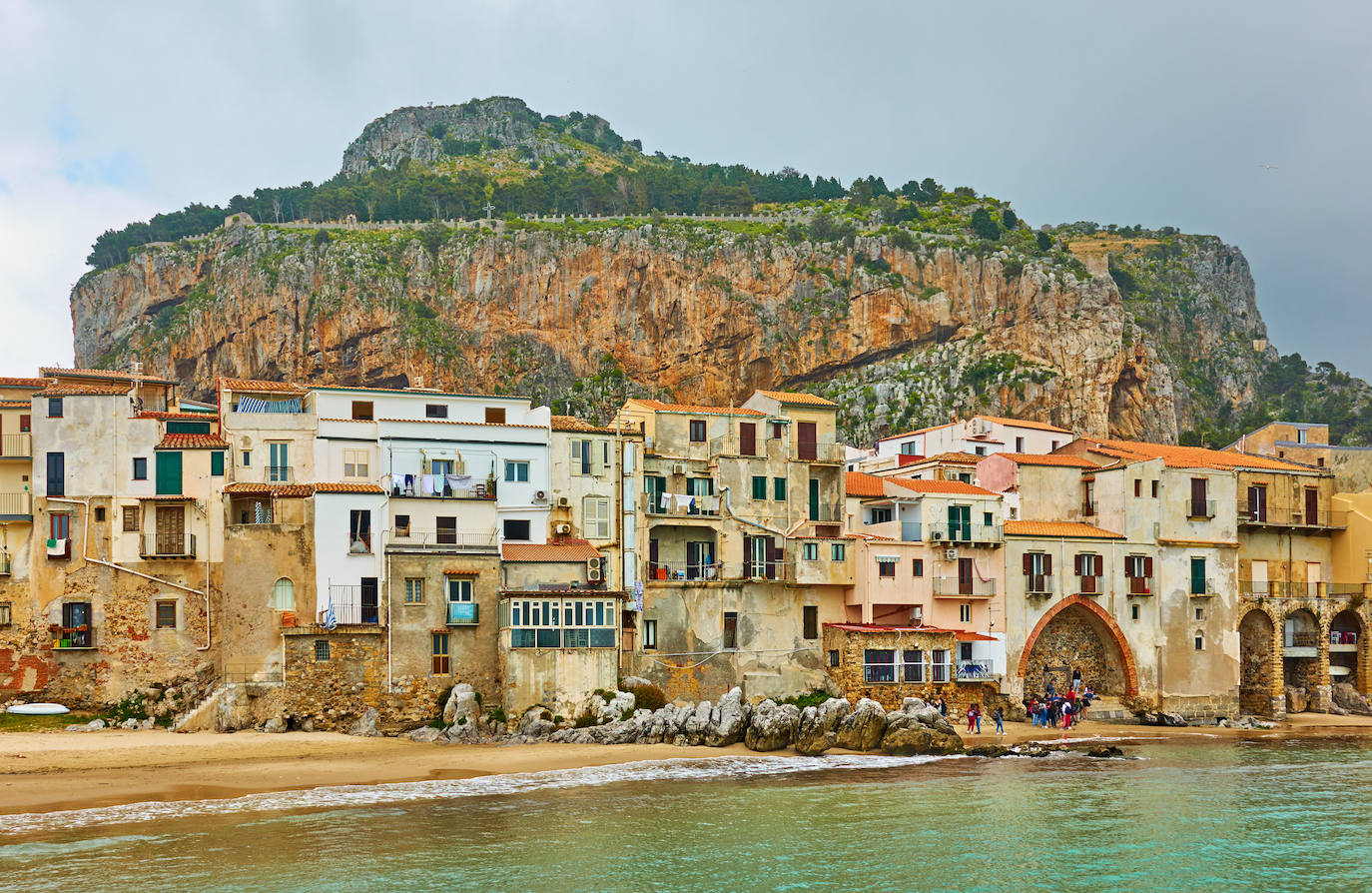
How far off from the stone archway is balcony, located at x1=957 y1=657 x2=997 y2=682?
17.1 m

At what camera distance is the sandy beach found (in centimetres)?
4078

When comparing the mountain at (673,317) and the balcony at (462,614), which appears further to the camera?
the mountain at (673,317)

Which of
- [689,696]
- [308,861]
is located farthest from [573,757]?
[308,861]

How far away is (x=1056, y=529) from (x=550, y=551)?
2438 centimetres

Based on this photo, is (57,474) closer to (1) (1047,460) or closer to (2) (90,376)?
(2) (90,376)

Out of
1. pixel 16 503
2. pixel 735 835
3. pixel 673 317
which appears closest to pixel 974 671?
pixel 735 835

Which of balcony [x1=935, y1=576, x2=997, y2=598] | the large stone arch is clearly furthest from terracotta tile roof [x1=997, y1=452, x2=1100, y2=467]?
balcony [x1=935, y1=576, x2=997, y2=598]

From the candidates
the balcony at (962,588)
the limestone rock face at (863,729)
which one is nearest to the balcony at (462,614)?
the limestone rock face at (863,729)

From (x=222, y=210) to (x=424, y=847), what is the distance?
156871 mm

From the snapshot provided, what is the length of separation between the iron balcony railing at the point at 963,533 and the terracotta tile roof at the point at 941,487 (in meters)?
1.54

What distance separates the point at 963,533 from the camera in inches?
2402

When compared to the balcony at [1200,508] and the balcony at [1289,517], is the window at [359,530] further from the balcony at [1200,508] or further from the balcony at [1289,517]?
the balcony at [1289,517]

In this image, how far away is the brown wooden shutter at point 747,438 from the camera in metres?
61.2

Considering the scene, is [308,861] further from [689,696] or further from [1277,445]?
[1277,445]
